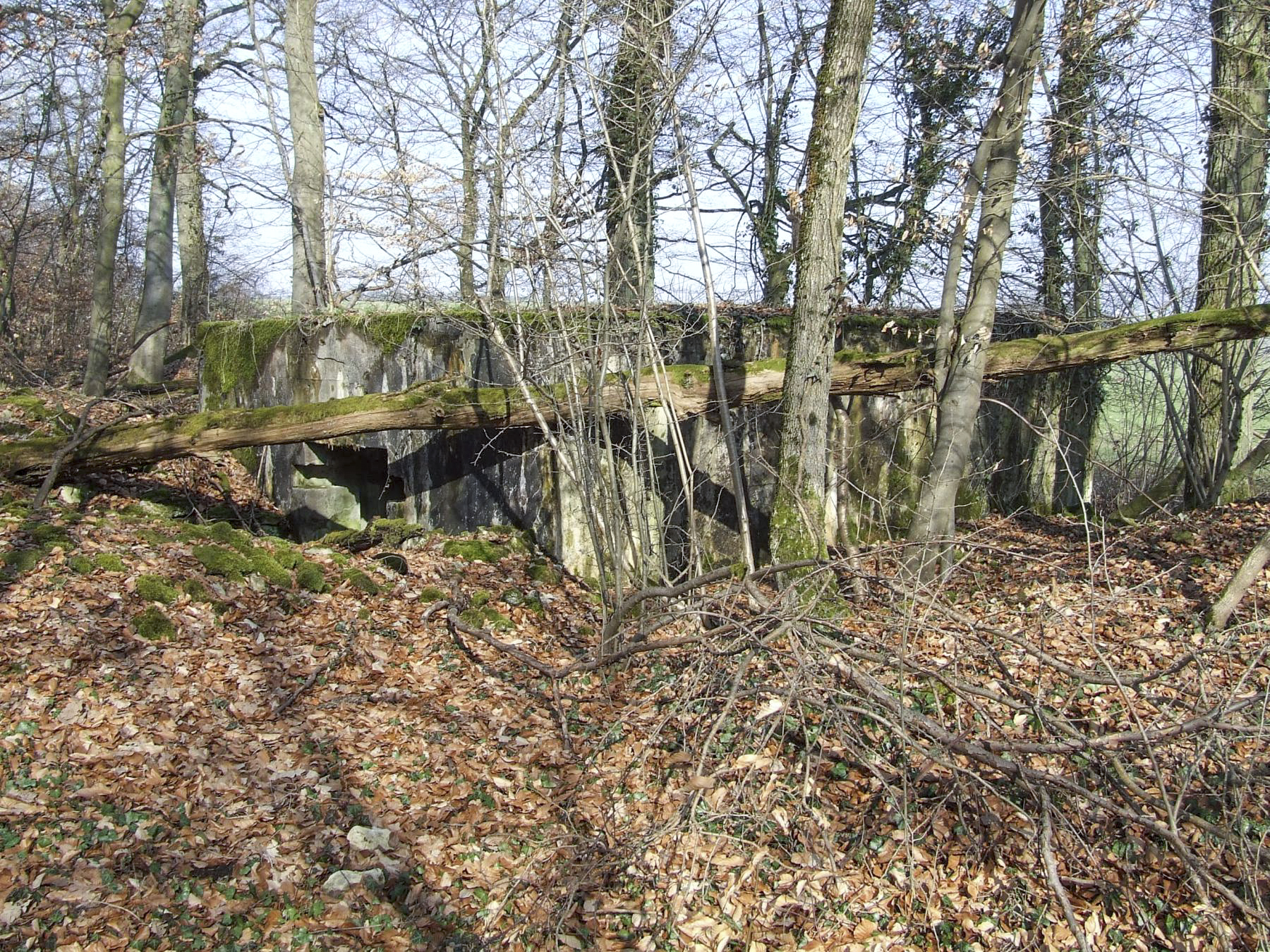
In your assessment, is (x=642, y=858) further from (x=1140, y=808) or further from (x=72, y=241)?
(x=72, y=241)

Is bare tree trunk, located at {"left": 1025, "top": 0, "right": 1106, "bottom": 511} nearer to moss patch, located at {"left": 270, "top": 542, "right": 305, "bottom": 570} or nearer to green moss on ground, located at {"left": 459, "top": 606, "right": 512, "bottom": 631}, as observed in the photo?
green moss on ground, located at {"left": 459, "top": 606, "right": 512, "bottom": 631}

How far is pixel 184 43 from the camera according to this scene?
12.4 metres

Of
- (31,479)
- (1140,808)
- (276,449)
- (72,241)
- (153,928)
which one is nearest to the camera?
(153,928)

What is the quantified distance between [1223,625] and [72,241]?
1826cm

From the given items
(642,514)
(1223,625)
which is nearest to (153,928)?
(642,514)

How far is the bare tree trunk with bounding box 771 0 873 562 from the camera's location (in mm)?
6207

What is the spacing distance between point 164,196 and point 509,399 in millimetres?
9303

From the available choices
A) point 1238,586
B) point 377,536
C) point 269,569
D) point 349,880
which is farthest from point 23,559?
point 1238,586

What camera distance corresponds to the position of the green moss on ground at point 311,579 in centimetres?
648

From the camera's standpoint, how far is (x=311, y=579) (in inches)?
256

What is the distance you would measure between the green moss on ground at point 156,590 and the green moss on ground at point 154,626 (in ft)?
0.58

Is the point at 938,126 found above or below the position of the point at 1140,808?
above

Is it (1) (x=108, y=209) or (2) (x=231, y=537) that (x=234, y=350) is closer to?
(1) (x=108, y=209)

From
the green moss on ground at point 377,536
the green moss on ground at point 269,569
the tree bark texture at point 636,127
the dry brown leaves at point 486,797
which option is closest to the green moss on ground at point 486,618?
the dry brown leaves at point 486,797
